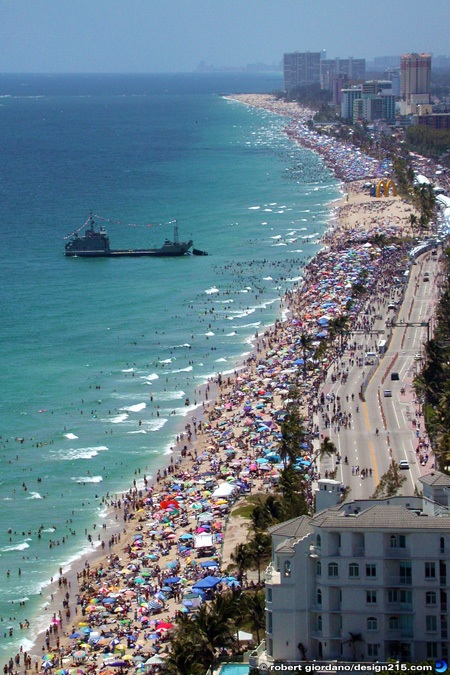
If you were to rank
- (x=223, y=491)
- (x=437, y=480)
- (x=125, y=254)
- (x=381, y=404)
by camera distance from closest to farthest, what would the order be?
(x=437, y=480) → (x=223, y=491) → (x=381, y=404) → (x=125, y=254)

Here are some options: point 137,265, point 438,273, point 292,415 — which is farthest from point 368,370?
point 137,265

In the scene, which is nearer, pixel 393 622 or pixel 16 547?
pixel 393 622

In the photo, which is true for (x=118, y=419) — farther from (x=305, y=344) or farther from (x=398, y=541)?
(x=398, y=541)

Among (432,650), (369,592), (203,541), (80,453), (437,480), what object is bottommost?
(80,453)

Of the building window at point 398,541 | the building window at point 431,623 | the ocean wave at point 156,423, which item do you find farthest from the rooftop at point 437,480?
the ocean wave at point 156,423

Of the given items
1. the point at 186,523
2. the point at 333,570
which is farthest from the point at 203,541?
the point at 333,570

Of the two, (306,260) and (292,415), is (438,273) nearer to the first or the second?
(306,260)

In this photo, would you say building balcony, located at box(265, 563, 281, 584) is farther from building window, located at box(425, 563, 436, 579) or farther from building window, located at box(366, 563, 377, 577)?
building window, located at box(425, 563, 436, 579)
